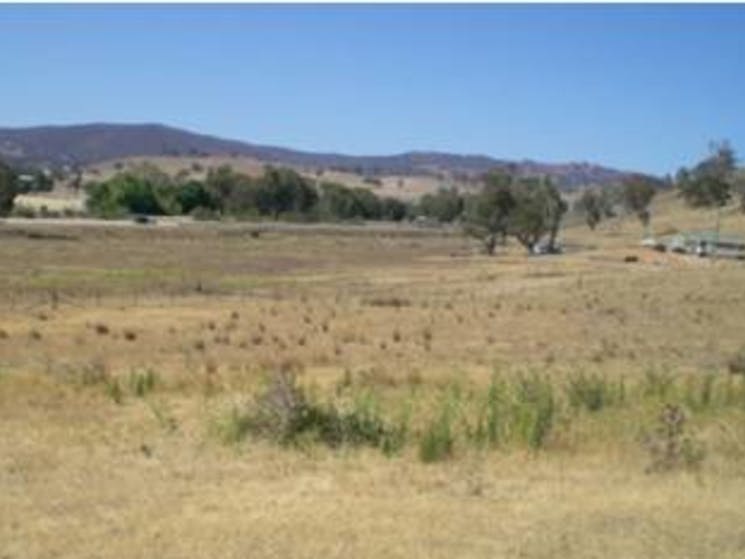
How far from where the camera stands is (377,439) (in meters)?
14.8

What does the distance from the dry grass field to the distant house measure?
57.4m

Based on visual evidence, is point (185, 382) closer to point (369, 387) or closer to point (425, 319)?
point (369, 387)

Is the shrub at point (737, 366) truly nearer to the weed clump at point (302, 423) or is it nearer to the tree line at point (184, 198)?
the weed clump at point (302, 423)

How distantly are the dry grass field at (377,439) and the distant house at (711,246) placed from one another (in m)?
57.4

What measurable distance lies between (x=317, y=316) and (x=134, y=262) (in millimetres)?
44687

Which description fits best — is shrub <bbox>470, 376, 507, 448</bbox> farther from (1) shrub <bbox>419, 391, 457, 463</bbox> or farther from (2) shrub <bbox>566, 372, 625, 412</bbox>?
(2) shrub <bbox>566, 372, 625, 412</bbox>

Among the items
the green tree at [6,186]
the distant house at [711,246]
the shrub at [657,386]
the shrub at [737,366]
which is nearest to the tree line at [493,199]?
the green tree at [6,186]

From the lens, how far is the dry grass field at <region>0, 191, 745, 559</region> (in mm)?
10281

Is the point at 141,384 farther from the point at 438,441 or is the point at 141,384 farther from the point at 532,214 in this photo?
the point at 532,214

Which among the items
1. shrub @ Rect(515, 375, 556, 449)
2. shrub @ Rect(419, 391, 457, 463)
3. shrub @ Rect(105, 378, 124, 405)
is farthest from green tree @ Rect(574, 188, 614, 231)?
shrub @ Rect(419, 391, 457, 463)

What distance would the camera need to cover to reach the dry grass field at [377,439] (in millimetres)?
Result: 10281

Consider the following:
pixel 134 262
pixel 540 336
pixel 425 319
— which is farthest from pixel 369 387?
pixel 134 262

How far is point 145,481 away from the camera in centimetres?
1223

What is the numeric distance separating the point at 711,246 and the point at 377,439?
3768 inches
